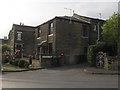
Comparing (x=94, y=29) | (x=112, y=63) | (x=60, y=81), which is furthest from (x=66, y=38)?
(x=60, y=81)

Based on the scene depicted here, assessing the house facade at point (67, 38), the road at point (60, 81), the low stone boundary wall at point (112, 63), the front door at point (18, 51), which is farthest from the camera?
the front door at point (18, 51)

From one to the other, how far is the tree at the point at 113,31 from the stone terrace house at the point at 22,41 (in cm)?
1735

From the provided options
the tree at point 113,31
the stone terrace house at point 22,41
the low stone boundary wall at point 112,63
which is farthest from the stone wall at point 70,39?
the stone terrace house at point 22,41

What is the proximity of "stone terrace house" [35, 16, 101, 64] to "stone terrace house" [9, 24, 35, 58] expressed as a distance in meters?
7.82

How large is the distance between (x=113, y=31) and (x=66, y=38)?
23.4 feet

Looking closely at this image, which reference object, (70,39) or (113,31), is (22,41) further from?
(113,31)

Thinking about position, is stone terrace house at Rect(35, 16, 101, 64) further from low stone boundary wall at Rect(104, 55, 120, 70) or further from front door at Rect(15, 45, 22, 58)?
front door at Rect(15, 45, 22, 58)

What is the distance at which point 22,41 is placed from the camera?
26.6m

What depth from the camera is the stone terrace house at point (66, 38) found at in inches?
683

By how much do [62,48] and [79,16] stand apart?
382 inches

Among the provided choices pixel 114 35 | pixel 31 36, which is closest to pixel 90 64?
pixel 114 35

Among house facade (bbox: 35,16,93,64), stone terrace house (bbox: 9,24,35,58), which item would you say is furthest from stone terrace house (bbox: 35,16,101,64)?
stone terrace house (bbox: 9,24,35,58)

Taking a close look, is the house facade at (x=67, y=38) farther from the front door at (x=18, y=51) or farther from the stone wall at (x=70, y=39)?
the front door at (x=18, y=51)

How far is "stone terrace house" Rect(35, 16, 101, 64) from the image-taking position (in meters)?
17.4
